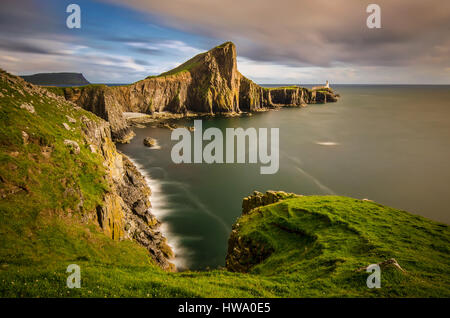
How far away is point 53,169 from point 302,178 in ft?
197

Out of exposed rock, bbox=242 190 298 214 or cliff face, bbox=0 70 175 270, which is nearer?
cliff face, bbox=0 70 175 270

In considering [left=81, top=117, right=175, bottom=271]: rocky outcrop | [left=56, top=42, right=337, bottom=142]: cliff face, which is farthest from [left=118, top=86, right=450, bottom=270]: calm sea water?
[left=56, top=42, right=337, bottom=142]: cliff face

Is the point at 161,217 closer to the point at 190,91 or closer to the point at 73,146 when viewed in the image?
the point at 73,146

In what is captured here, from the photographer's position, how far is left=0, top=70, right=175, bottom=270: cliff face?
20.3m

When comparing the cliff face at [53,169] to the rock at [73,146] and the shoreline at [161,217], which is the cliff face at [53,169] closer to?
the rock at [73,146]

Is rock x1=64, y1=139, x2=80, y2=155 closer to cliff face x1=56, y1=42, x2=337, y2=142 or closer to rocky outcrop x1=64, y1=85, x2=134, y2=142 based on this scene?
rocky outcrop x1=64, y1=85, x2=134, y2=142

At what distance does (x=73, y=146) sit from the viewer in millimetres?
28562

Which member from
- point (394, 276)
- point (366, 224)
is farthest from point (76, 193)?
point (366, 224)

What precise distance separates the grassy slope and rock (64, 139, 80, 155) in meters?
0.71

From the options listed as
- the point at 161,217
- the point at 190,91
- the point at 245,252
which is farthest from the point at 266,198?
the point at 190,91

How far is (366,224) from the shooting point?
78.7 feet

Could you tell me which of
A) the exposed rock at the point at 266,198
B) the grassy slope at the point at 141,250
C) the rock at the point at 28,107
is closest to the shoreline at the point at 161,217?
the grassy slope at the point at 141,250
